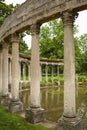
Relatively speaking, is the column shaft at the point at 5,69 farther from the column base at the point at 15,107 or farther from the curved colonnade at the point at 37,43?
the column base at the point at 15,107

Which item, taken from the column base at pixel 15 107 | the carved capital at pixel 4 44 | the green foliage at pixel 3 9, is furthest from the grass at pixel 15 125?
the green foliage at pixel 3 9

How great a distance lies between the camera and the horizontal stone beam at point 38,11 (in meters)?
16.1

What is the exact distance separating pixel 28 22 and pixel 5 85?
9.82m

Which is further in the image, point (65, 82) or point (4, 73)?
point (4, 73)

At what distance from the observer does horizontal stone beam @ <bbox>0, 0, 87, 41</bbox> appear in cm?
1608

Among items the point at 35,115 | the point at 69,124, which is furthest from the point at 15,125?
the point at 69,124

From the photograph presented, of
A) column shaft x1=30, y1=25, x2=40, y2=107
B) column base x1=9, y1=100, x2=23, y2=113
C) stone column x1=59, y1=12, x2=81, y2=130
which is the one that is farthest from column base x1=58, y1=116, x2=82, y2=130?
column base x1=9, y1=100, x2=23, y2=113

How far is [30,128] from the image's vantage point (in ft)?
54.4

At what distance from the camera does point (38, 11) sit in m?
19.1

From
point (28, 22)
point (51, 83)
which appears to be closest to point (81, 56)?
point (51, 83)

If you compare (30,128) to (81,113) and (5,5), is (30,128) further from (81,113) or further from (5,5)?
(5,5)

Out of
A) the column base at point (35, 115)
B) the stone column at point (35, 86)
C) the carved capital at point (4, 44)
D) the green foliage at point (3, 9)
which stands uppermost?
the green foliage at point (3, 9)

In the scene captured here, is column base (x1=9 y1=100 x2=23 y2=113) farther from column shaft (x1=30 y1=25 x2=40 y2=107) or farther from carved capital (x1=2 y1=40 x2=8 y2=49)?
carved capital (x1=2 y1=40 x2=8 y2=49)

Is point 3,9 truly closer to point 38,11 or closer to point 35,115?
point 38,11
